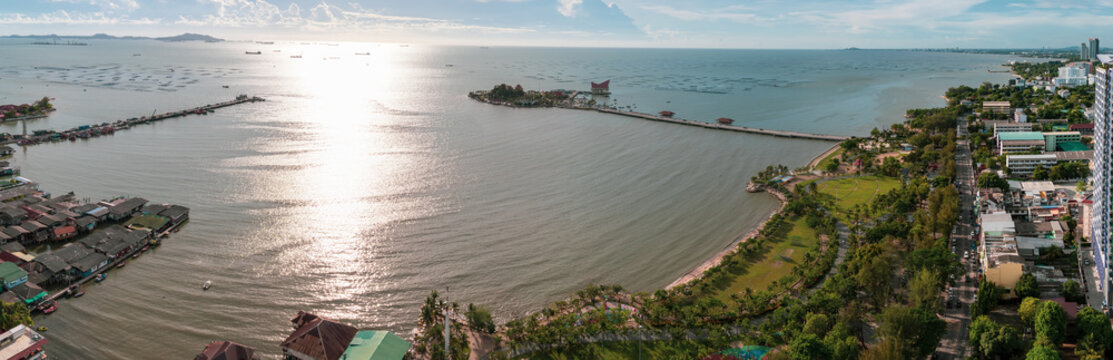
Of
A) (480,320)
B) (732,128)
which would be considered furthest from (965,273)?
(732,128)

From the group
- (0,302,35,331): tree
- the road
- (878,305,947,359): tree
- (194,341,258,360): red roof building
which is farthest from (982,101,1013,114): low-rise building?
(0,302,35,331): tree

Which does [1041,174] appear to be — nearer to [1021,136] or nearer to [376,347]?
[1021,136]

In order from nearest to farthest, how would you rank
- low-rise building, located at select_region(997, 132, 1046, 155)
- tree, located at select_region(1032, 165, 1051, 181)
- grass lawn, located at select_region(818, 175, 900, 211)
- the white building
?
grass lawn, located at select_region(818, 175, 900, 211) → tree, located at select_region(1032, 165, 1051, 181) → low-rise building, located at select_region(997, 132, 1046, 155) → the white building

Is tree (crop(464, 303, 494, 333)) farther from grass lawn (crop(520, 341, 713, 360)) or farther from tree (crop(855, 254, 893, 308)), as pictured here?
tree (crop(855, 254, 893, 308))

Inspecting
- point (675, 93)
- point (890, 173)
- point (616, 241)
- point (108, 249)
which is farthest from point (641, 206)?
point (675, 93)

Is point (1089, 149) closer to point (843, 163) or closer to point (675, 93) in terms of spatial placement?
point (843, 163)
